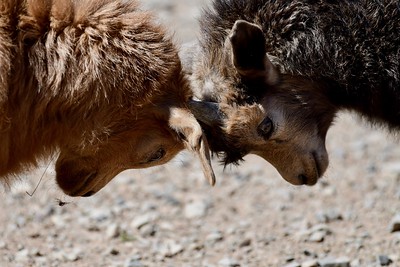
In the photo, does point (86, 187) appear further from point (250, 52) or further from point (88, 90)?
point (250, 52)

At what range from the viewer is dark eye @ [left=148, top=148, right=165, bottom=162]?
20.5 feet

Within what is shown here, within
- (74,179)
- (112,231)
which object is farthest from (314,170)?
(74,179)

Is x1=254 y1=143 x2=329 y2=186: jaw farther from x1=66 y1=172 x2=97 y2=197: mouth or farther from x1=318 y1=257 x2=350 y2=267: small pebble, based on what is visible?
x1=66 y1=172 x2=97 y2=197: mouth

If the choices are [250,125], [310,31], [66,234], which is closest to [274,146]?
[250,125]

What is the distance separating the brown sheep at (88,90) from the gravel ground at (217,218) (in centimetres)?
65

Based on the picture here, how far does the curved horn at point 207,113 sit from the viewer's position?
7.12m

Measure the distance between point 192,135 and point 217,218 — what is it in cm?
303

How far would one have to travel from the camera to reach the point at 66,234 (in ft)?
26.7

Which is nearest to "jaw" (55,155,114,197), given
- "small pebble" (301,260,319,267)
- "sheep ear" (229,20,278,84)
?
"sheep ear" (229,20,278,84)

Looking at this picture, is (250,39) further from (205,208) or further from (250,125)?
(205,208)

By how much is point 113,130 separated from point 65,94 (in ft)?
1.34

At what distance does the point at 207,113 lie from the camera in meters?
7.20

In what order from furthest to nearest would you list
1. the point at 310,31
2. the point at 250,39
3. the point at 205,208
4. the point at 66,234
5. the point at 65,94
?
the point at 205,208 → the point at 66,234 → the point at 310,31 → the point at 250,39 → the point at 65,94

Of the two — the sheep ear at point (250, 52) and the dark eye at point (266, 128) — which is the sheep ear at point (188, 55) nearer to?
the sheep ear at point (250, 52)
